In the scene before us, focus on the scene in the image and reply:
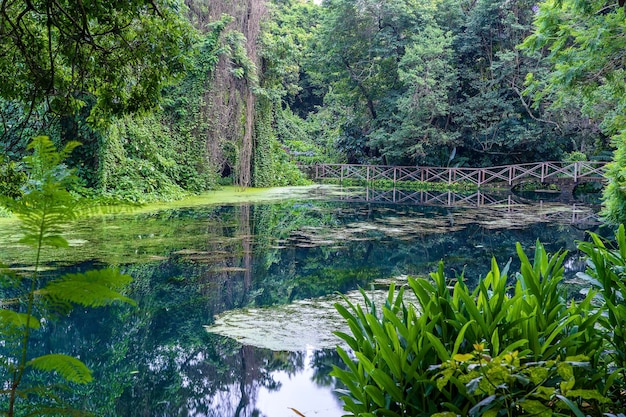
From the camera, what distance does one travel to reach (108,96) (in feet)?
13.9

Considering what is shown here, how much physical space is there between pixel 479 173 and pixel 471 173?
0.30 m

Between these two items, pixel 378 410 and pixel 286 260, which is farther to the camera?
pixel 286 260

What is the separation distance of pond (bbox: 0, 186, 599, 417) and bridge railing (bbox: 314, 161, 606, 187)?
6293mm

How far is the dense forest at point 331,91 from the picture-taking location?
14.4ft

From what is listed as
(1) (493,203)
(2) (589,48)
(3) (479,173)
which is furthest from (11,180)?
(3) (479,173)

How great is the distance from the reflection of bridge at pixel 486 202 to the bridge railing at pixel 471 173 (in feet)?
7.16

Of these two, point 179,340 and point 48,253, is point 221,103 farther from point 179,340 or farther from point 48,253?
point 179,340

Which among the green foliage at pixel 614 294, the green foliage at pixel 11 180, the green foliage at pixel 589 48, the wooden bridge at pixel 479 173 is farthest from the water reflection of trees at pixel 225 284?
the wooden bridge at pixel 479 173

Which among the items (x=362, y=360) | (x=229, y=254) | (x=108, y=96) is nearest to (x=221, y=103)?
(x=229, y=254)

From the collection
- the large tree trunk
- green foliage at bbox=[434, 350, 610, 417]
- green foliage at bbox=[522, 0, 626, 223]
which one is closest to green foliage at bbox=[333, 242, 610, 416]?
green foliage at bbox=[434, 350, 610, 417]

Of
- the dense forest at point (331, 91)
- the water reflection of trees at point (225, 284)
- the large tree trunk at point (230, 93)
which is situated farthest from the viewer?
the large tree trunk at point (230, 93)

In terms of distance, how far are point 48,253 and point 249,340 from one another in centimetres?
402

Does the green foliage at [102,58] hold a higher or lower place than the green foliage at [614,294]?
higher

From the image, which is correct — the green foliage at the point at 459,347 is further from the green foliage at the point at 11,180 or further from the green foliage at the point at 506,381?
the green foliage at the point at 11,180
